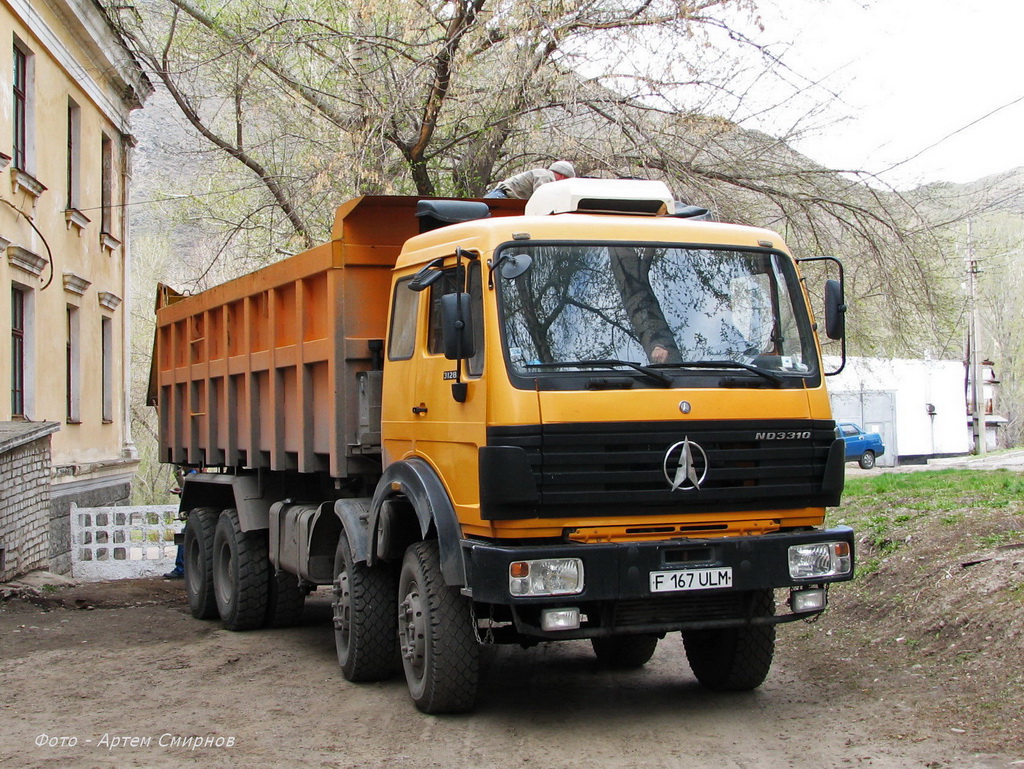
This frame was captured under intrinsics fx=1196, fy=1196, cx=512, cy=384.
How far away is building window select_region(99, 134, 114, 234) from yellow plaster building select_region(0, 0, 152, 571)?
2cm

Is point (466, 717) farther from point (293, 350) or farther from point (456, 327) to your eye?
point (293, 350)

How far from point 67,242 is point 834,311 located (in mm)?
13125

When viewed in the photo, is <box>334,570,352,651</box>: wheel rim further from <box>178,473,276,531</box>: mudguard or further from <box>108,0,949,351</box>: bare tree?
<box>108,0,949,351</box>: bare tree

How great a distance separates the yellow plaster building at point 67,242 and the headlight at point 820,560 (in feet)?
30.2

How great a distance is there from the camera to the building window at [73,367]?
57.6 ft

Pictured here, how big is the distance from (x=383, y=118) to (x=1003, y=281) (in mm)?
46356

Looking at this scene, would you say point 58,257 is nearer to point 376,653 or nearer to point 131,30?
point 131,30

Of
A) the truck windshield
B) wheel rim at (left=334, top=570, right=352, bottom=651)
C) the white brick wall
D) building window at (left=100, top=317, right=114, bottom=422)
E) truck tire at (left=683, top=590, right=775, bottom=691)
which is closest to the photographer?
the truck windshield

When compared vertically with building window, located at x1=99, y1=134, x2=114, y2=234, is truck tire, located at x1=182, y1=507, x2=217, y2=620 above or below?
below

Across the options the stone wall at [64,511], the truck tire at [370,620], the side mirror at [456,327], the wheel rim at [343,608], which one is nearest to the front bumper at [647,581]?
the side mirror at [456,327]

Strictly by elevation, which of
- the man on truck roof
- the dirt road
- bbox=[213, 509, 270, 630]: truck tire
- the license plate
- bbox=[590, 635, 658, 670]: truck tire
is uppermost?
the man on truck roof

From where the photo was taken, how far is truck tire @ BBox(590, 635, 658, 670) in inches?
302

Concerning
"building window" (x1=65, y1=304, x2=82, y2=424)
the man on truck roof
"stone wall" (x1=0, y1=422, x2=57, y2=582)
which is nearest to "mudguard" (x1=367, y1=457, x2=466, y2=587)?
the man on truck roof

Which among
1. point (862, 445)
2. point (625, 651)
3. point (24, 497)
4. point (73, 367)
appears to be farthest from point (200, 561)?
point (862, 445)
